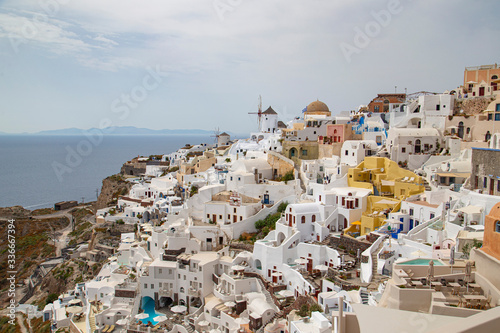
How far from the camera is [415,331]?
19.9 ft

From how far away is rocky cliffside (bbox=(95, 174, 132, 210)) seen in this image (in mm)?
51250

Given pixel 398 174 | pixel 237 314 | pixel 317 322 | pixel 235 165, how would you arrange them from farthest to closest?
pixel 235 165 → pixel 398 174 → pixel 237 314 → pixel 317 322

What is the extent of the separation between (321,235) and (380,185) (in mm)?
5220

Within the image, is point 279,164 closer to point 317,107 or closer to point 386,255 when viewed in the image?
point 317,107

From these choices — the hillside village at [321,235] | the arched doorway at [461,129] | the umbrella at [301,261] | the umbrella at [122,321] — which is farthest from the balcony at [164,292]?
the arched doorway at [461,129]

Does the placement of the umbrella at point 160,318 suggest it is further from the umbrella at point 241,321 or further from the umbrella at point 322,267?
the umbrella at point 322,267

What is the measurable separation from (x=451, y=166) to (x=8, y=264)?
132 feet

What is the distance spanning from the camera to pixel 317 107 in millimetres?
41312

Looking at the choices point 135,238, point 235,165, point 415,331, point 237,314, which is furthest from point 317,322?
point 135,238

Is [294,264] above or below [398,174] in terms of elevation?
below

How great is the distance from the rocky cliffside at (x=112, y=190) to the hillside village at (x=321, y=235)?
15.1 meters

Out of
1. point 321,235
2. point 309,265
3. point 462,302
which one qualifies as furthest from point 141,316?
point 462,302

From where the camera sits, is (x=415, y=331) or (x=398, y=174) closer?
(x=415, y=331)

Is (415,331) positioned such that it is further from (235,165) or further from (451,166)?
(235,165)
